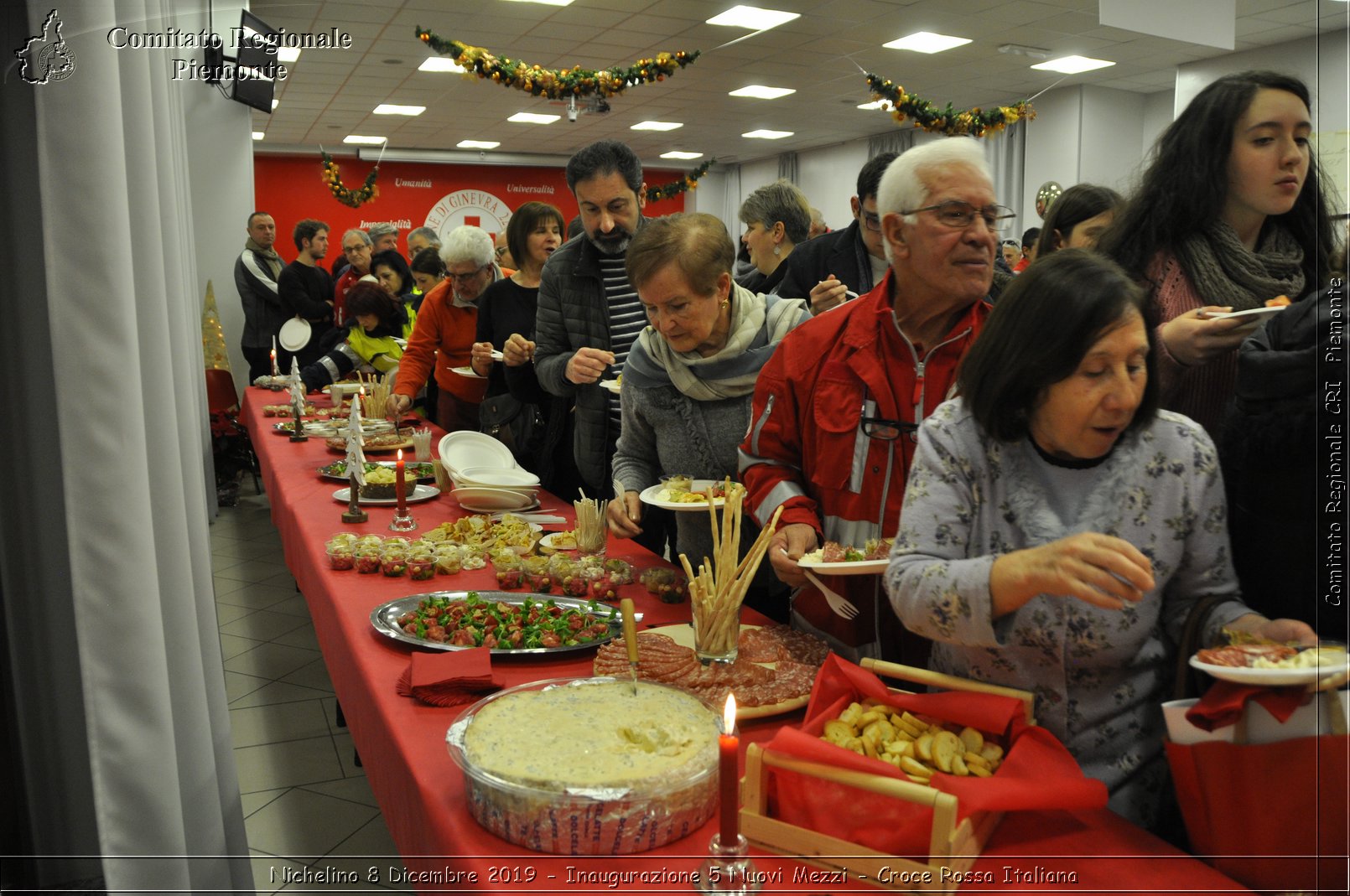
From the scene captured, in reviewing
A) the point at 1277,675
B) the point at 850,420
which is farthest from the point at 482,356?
the point at 1277,675

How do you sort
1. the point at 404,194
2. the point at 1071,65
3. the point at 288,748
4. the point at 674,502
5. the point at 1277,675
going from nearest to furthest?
the point at 1277,675
the point at 674,502
the point at 288,748
the point at 1071,65
the point at 404,194

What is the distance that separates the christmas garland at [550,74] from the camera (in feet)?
18.4

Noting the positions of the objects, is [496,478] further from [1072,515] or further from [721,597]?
[1072,515]

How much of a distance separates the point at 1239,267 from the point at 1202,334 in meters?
0.23

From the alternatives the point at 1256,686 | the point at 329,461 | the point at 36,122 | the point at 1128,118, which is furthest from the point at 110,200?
the point at 1128,118

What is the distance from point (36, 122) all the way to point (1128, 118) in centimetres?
1176

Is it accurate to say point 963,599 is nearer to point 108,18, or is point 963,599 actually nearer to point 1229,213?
point 1229,213

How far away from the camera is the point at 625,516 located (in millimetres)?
2035

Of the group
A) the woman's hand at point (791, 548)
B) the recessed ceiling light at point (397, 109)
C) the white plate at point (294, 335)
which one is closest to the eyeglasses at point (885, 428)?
the woman's hand at point (791, 548)

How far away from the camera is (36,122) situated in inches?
48.4

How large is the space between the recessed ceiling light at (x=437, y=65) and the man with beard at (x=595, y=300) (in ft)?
24.3

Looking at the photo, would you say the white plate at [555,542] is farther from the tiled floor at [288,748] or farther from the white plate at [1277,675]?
the white plate at [1277,675]

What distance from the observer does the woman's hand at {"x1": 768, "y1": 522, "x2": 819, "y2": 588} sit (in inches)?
61.0

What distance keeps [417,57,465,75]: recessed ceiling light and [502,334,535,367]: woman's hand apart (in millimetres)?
7235
